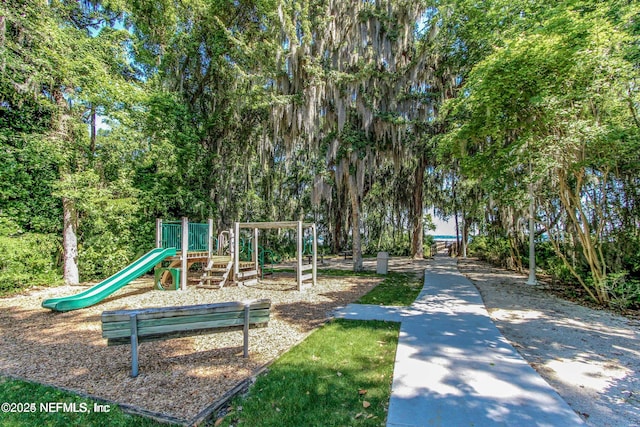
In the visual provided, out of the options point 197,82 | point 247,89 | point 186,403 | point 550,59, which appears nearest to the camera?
point 186,403

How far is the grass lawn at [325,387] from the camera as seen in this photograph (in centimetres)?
246

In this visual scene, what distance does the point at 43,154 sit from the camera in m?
8.15

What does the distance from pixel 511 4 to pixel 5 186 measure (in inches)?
558

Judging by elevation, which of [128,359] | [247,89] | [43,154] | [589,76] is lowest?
[128,359]

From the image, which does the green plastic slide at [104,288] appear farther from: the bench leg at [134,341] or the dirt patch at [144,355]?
the bench leg at [134,341]

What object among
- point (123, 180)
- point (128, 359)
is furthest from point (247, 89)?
point (128, 359)

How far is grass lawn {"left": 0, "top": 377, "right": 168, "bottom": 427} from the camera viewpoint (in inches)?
95.9

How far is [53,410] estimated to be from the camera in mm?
2615

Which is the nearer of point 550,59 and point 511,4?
point 550,59

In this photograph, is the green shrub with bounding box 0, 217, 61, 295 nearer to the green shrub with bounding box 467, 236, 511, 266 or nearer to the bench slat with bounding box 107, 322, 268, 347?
the bench slat with bounding box 107, 322, 268, 347

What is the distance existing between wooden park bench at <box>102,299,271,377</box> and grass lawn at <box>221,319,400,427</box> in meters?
0.73

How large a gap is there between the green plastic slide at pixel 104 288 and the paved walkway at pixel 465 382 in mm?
6118

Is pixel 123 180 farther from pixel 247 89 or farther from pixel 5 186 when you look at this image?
pixel 247 89

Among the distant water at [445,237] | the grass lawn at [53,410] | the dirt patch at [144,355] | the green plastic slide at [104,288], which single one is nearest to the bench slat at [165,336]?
the dirt patch at [144,355]
